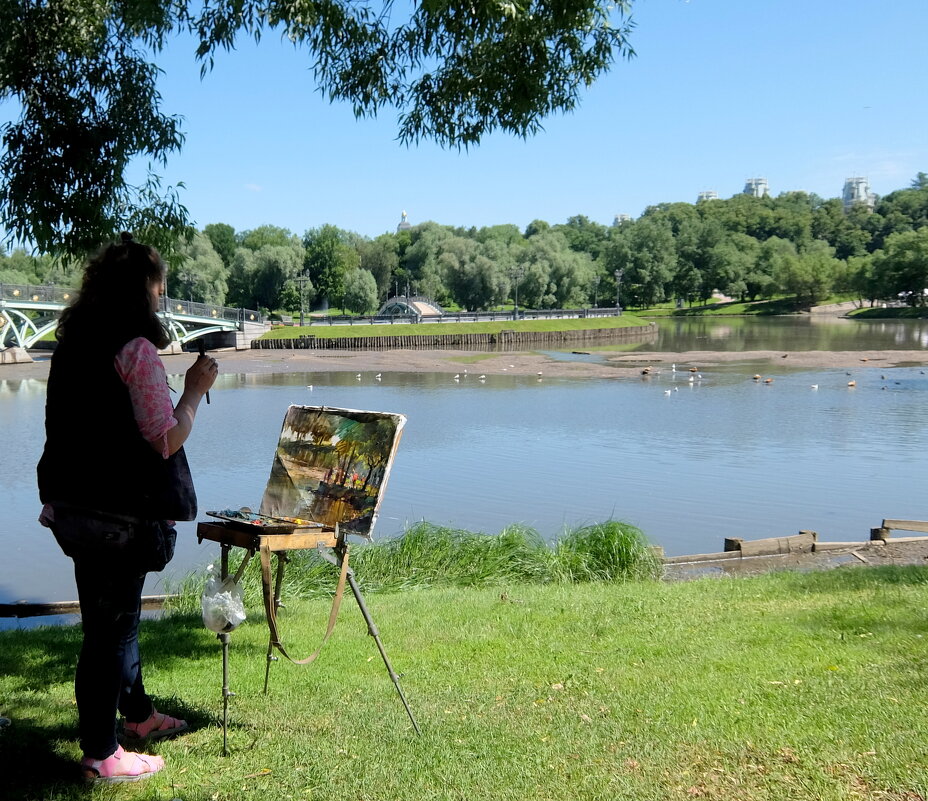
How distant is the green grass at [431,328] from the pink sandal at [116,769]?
2524 inches

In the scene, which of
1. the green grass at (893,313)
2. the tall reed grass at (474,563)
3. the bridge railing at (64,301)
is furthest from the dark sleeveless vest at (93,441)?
the green grass at (893,313)

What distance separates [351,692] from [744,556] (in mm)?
6732

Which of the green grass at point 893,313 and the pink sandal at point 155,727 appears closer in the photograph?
the pink sandal at point 155,727

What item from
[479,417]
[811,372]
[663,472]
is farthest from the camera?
[811,372]

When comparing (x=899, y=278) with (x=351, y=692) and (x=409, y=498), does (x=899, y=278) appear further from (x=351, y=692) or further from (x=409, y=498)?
(x=351, y=692)

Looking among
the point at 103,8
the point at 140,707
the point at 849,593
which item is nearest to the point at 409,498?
the point at 849,593

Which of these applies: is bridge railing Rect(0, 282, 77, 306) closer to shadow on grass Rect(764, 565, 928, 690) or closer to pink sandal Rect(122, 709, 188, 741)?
shadow on grass Rect(764, 565, 928, 690)

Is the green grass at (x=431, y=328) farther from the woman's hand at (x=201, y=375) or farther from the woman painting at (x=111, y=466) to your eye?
the woman painting at (x=111, y=466)

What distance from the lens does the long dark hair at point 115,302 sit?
3.43m

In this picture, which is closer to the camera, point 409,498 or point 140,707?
point 140,707

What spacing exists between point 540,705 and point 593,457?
1603cm

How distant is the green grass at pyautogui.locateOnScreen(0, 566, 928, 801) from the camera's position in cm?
355

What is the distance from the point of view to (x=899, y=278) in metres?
102

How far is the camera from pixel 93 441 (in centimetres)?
338
